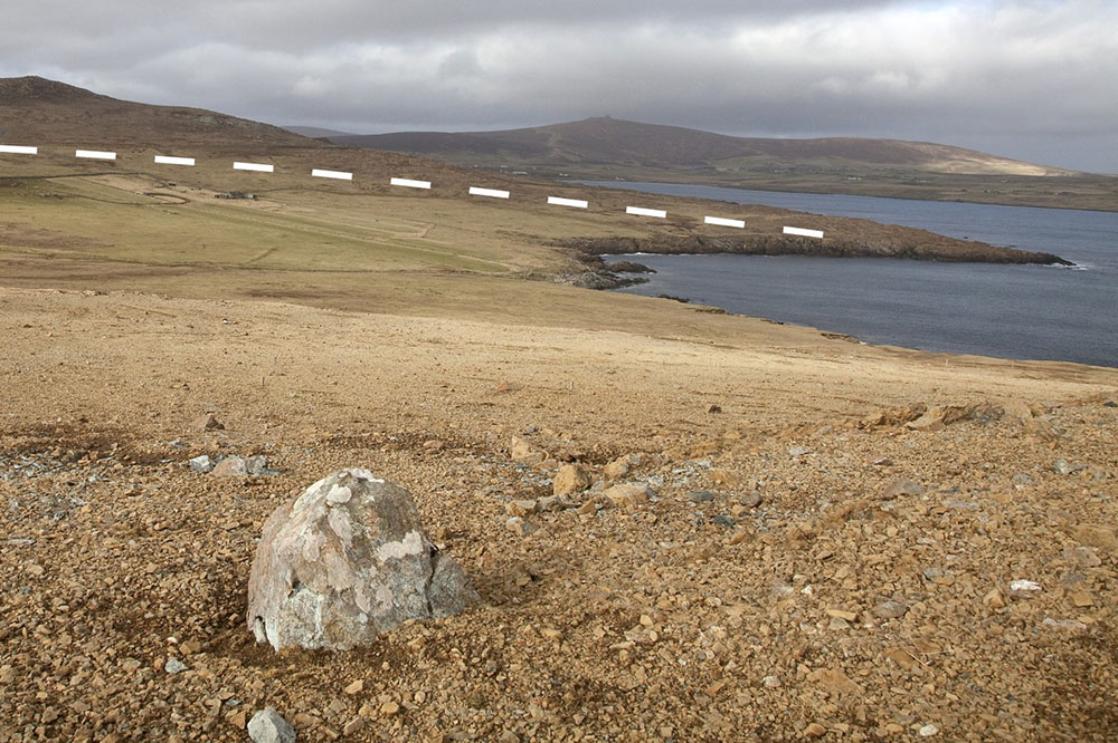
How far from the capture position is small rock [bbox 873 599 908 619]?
6707mm

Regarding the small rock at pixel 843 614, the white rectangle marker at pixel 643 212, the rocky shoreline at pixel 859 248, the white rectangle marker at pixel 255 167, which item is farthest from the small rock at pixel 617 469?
the white rectangle marker at pixel 643 212

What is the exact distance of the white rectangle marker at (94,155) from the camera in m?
84.2

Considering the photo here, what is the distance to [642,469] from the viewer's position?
33.6ft

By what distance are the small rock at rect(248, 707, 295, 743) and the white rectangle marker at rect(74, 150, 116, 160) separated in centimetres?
8855

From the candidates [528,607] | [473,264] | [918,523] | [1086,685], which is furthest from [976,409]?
[473,264]

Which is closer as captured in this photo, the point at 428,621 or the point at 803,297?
the point at 428,621

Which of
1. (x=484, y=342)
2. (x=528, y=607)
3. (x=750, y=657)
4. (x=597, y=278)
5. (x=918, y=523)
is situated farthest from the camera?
(x=597, y=278)

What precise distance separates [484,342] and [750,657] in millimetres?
15954

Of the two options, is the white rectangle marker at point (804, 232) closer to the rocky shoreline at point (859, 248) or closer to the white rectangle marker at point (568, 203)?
the rocky shoreline at point (859, 248)

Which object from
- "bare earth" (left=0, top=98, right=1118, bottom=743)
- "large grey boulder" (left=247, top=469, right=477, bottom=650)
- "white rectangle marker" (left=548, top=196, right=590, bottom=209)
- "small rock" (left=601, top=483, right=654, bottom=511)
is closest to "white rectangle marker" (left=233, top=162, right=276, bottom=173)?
"white rectangle marker" (left=548, top=196, right=590, bottom=209)

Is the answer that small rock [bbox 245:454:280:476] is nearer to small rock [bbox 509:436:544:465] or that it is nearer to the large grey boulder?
small rock [bbox 509:436:544:465]

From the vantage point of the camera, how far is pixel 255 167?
299 ft

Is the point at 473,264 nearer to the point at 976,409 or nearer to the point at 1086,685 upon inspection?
the point at 976,409

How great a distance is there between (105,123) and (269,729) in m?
115
